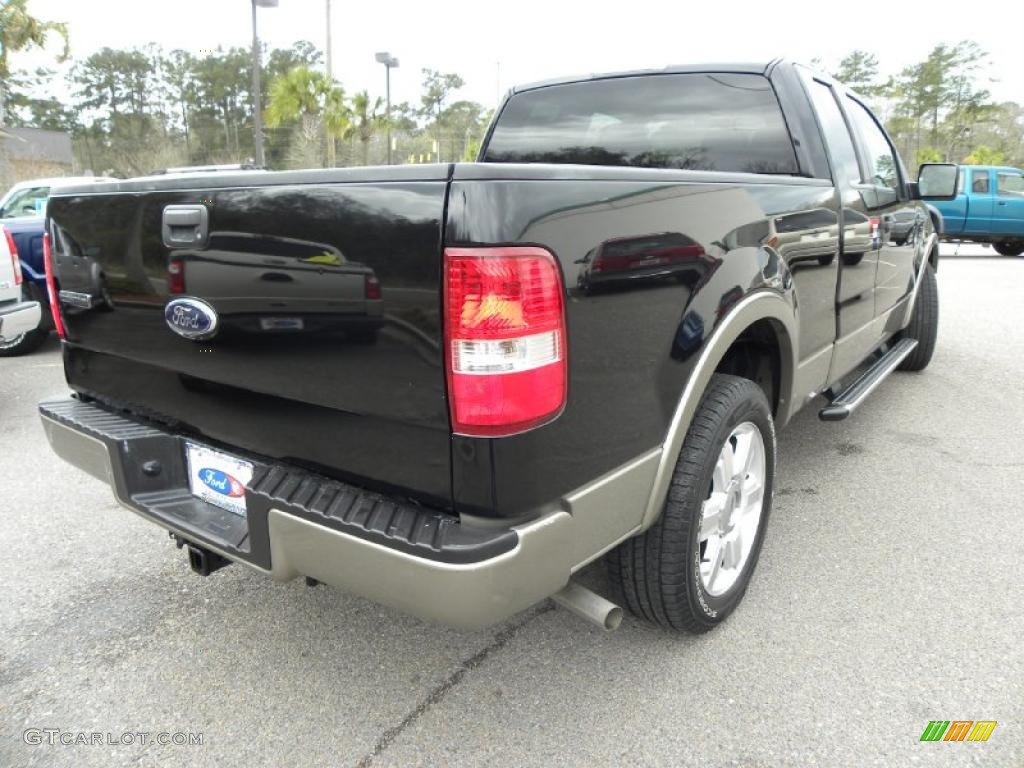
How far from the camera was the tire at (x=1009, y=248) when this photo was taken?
16797 mm

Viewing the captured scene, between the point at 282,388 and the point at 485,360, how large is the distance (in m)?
0.62

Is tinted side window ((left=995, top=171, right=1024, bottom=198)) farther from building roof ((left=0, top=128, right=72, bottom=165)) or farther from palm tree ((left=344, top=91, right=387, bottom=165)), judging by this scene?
building roof ((left=0, top=128, right=72, bottom=165))

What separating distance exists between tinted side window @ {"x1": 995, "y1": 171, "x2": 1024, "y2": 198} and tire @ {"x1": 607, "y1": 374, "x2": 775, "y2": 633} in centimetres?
1682

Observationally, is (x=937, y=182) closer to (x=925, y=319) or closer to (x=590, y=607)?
(x=925, y=319)

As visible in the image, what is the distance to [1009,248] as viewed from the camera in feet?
56.0

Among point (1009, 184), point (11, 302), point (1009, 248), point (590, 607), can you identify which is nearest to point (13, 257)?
point (11, 302)

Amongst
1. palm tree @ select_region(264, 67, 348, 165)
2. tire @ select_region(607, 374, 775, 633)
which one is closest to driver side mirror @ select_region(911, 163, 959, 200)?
tire @ select_region(607, 374, 775, 633)

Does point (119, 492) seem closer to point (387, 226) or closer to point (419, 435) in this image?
point (419, 435)

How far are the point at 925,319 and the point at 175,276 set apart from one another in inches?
209

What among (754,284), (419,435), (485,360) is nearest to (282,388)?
(419,435)

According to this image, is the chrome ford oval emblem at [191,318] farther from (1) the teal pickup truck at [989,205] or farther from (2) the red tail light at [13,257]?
(1) the teal pickup truck at [989,205]

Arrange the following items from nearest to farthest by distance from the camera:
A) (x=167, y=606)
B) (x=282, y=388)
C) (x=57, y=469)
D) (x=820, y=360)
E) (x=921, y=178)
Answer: (x=282, y=388) < (x=167, y=606) < (x=820, y=360) < (x=57, y=469) < (x=921, y=178)

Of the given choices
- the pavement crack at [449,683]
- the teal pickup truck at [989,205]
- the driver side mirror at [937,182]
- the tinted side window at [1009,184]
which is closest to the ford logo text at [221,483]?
the pavement crack at [449,683]

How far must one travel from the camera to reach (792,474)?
3.85 metres
